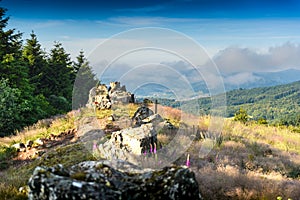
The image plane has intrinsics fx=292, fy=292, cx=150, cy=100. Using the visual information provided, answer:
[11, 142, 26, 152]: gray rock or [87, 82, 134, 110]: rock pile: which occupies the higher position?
[87, 82, 134, 110]: rock pile

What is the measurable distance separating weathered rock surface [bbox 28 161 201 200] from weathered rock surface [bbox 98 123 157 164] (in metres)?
3.73

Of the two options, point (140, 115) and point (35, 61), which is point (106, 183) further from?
point (35, 61)

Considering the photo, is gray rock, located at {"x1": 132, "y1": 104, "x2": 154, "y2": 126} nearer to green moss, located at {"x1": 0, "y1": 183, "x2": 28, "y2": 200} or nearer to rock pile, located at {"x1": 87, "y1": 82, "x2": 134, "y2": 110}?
rock pile, located at {"x1": 87, "y1": 82, "x2": 134, "y2": 110}

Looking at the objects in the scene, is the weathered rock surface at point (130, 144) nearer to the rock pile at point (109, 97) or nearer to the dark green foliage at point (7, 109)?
the rock pile at point (109, 97)

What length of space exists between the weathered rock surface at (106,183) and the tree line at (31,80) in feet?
31.4

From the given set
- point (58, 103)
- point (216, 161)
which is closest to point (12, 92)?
point (58, 103)

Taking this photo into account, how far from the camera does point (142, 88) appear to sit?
9898 millimetres

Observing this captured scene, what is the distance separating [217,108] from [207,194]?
7268mm

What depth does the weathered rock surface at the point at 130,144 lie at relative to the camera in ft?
26.9

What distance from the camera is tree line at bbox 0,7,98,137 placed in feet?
60.4

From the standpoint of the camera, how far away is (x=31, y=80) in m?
28.7

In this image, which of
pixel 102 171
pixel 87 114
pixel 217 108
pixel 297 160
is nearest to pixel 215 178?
pixel 102 171

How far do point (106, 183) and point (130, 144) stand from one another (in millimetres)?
4713

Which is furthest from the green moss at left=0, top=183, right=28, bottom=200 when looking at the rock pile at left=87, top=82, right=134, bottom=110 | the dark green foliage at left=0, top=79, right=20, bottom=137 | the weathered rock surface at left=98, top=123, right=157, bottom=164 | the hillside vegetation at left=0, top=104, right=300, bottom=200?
the dark green foliage at left=0, top=79, right=20, bottom=137
